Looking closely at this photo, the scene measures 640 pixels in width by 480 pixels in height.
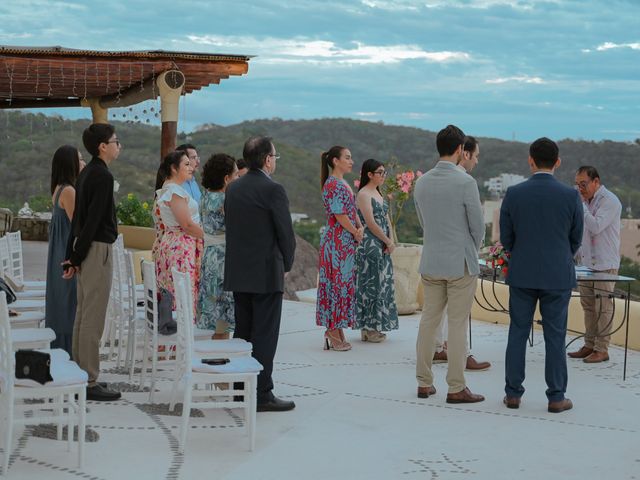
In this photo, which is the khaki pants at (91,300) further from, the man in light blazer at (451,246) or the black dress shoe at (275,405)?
the man in light blazer at (451,246)

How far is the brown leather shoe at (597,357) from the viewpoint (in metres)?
7.85

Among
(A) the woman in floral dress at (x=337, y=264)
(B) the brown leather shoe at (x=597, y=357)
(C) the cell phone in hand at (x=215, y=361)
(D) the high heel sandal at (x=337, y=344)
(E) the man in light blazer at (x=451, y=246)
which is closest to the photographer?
(C) the cell phone in hand at (x=215, y=361)

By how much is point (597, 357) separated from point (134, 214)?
966cm

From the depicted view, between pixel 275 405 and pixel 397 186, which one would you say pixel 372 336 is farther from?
pixel 275 405

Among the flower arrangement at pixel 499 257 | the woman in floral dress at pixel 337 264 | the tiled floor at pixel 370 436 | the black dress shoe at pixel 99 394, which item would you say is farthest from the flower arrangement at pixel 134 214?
the black dress shoe at pixel 99 394

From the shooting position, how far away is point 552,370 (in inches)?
239

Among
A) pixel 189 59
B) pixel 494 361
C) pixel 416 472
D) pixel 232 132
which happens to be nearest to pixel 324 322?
pixel 494 361

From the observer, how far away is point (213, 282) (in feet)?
22.6

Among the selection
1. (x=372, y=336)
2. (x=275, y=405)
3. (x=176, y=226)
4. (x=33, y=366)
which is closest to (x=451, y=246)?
(x=275, y=405)

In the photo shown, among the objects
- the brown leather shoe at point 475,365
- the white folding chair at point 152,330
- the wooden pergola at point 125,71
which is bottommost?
the brown leather shoe at point 475,365

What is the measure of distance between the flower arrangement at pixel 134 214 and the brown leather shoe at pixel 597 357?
370 inches

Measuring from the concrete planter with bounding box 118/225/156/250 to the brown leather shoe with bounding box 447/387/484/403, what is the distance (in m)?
9.35

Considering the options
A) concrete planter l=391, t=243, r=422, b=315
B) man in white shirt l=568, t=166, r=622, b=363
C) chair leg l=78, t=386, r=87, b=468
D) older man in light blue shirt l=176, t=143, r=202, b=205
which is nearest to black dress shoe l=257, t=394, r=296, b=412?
chair leg l=78, t=386, r=87, b=468

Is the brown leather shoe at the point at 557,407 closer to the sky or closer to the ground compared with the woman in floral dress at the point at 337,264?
closer to the ground
